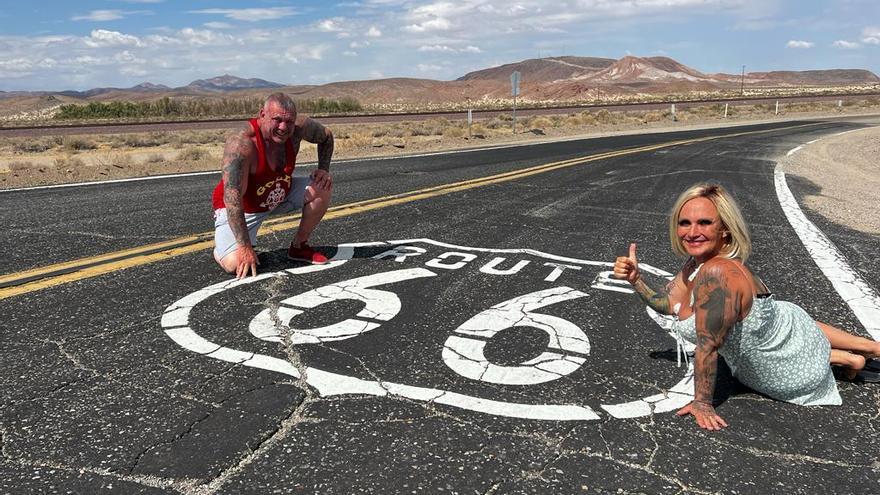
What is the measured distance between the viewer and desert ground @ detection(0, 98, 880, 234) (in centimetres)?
1020

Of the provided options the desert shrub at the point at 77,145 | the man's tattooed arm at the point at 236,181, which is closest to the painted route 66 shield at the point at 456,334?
the man's tattooed arm at the point at 236,181

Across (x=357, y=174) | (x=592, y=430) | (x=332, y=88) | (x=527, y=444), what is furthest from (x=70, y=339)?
(x=332, y=88)

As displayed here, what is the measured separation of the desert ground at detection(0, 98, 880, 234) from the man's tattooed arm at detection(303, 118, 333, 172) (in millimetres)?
5641

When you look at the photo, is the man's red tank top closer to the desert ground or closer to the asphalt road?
the asphalt road

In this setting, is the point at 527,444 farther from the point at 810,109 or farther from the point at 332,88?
the point at 332,88

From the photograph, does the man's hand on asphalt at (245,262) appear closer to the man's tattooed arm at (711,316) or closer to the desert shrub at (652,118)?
the man's tattooed arm at (711,316)

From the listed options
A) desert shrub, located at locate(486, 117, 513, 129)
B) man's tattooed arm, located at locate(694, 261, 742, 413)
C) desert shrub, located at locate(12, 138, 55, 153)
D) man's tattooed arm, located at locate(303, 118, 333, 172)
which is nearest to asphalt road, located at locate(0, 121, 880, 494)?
man's tattooed arm, located at locate(694, 261, 742, 413)

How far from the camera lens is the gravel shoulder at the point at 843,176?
289 inches

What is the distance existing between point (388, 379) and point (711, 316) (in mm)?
1390

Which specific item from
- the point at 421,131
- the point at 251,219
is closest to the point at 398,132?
the point at 421,131

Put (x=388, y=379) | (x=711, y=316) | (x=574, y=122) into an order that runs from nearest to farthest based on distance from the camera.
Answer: (x=711, y=316) < (x=388, y=379) < (x=574, y=122)

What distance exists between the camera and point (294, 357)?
295cm

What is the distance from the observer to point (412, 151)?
18188 millimetres

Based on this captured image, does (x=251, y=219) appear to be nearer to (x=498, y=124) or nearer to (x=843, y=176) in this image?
(x=843, y=176)
